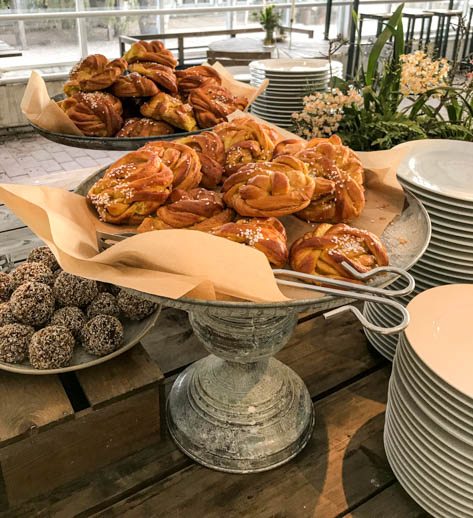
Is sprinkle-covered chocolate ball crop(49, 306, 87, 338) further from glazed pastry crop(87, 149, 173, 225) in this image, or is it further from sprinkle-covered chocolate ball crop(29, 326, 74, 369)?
glazed pastry crop(87, 149, 173, 225)

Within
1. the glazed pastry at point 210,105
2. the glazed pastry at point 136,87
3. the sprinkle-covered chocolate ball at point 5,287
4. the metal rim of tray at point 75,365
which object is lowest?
the metal rim of tray at point 75,365

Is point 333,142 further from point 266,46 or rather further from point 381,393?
point 266,46

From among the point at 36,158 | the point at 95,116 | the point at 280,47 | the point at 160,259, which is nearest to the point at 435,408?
the point at 160,259

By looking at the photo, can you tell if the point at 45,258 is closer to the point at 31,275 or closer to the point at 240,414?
the point at 31,275

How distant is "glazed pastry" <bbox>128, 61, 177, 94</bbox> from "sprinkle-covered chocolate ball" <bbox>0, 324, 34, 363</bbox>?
0.77 m

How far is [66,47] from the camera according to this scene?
4.90 m

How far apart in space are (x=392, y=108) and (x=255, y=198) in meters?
0.99

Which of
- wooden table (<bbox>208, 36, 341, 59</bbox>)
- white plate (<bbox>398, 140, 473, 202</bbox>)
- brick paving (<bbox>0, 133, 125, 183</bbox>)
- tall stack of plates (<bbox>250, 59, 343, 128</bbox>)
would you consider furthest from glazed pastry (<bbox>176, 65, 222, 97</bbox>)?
brick paving (<bbox>0, 133, 125, 183</bbox>)

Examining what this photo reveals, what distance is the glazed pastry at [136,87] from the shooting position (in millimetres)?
1369

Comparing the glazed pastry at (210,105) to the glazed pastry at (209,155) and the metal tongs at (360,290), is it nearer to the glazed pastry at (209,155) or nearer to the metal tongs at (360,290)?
the glazed pastry at (209,155)

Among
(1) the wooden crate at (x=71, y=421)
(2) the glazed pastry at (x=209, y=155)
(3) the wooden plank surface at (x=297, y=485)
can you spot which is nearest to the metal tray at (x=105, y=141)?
(2) the glazed pastry at (x=209, y=155)

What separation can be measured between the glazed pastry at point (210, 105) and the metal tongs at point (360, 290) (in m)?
0.70

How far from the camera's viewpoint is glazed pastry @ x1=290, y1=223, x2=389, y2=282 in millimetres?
787

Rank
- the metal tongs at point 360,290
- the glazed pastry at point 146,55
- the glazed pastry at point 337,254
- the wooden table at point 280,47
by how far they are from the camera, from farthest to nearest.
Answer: the wooden table at point 280,47 < the glazed pastry at point 146,55 < the glazed pastry at point 337,254 < the metal tongs at point 360,290
